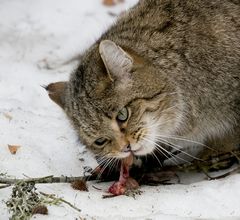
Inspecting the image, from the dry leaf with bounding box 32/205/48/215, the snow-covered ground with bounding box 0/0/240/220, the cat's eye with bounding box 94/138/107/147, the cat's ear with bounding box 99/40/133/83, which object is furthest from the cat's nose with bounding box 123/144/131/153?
the dry leaf with bounding box 32/205/48/215

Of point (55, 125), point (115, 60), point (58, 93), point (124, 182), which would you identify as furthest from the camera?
point (55, 125)

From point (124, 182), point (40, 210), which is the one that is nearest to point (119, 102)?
point (124, 182)

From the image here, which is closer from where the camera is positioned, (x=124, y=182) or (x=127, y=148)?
(x=127, y=148)

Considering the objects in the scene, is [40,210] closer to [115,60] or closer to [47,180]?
[47,180]

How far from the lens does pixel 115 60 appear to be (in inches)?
167

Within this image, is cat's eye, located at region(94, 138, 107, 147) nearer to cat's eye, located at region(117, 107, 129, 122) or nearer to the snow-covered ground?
cat's eye, located at region(117, 107, 129, 122)

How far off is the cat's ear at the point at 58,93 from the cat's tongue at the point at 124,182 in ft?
2.07

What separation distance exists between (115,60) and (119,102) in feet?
0.90

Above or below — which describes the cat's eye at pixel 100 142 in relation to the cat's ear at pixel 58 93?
below

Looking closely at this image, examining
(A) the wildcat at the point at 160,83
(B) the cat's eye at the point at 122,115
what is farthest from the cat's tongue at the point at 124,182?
(B) the cat's eye at the point at 122,115

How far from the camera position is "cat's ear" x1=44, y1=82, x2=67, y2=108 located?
4766 mm

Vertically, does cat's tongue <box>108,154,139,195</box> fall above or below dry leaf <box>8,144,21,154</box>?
below

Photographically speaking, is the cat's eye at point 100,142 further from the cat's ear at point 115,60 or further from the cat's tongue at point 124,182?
the cat's ear at point 115,60

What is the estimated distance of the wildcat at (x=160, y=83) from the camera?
4297 millimetres
